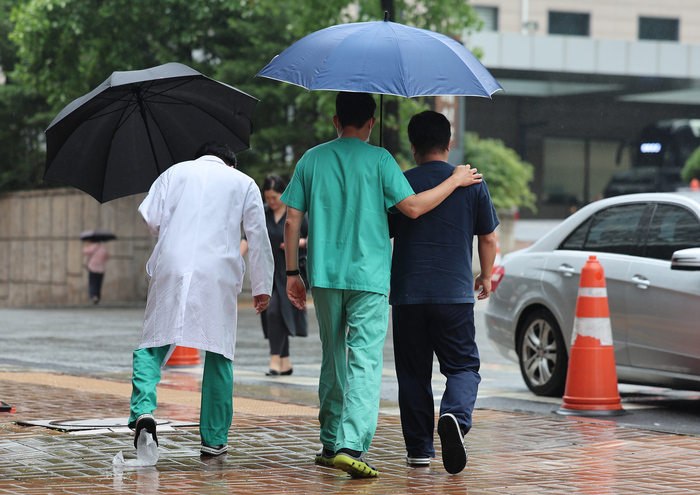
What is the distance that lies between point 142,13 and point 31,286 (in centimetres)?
896

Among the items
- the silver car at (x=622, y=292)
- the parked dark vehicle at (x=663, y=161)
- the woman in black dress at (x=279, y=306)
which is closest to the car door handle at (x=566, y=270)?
the silver car at (x=622, y=292)

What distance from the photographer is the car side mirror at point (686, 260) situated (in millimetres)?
6824

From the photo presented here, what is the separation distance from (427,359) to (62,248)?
23030mm

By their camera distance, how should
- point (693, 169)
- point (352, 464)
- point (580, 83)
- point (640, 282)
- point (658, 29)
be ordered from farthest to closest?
point (658, 29) → point (580, 83) → point (693, 169) → point (640, 282) → point (352, 464)

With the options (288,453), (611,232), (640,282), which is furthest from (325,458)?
(611,232)

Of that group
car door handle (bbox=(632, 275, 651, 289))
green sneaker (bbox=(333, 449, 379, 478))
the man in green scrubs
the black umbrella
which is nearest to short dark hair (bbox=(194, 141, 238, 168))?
the black umbrella

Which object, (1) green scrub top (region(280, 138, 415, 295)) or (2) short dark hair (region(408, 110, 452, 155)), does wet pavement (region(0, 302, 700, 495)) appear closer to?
(1) green scrub top (region(280, 138, 415, 295))

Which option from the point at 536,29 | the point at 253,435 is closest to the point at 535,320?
the point at 253,435

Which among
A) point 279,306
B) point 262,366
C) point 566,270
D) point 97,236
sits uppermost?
point 97,236

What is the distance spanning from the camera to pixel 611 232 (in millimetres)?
8156

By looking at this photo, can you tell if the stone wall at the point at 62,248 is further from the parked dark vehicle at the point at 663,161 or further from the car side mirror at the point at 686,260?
the parked dark vehicle at the point at 663,161

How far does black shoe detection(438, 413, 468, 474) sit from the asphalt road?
2.20m

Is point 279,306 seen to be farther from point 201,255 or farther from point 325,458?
point 325,458

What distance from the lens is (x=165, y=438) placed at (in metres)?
5.94
